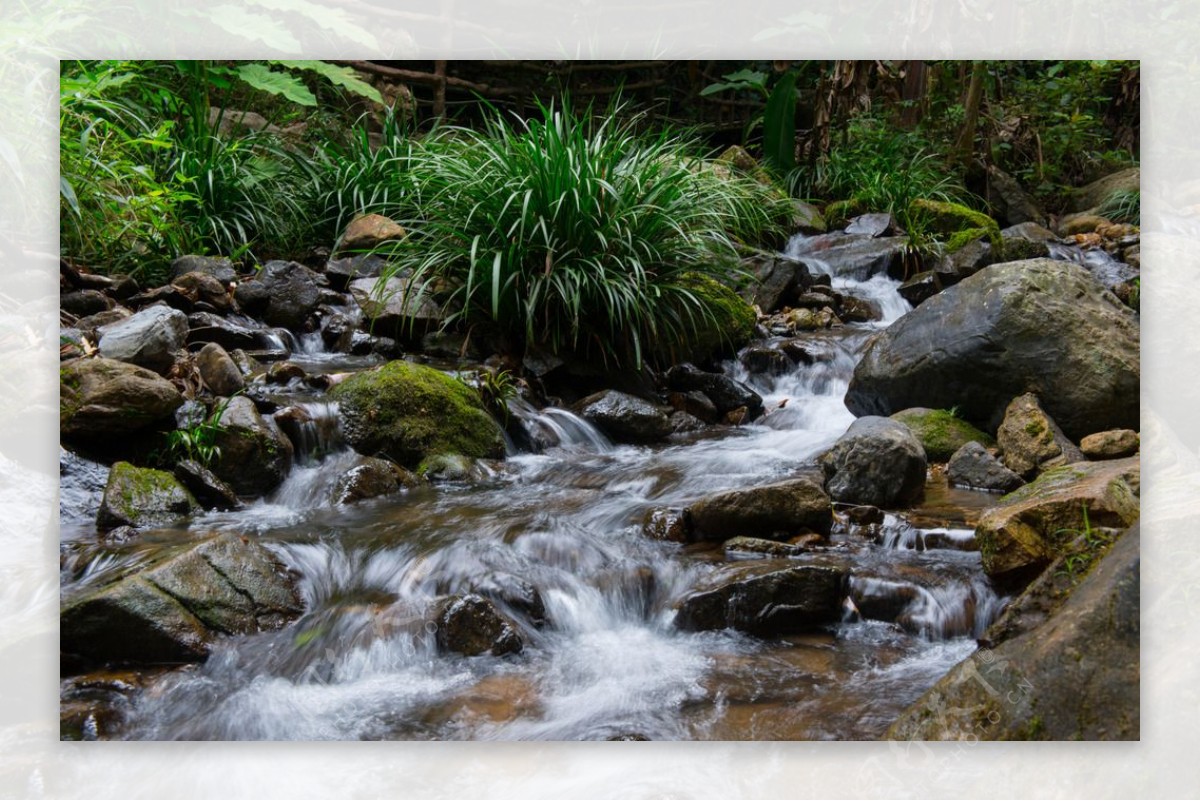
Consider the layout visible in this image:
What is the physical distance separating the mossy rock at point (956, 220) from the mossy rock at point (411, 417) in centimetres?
352

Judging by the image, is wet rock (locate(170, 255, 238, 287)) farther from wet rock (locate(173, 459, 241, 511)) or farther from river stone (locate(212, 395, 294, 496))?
wet rock (locate(173, 459, 241, 511))

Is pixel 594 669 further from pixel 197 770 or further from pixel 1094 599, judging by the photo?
pixel 1094 599

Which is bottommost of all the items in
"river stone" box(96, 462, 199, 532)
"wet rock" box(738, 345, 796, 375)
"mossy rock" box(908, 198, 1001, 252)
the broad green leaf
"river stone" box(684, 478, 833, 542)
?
"river stone" box(96, 462, 199, 532)

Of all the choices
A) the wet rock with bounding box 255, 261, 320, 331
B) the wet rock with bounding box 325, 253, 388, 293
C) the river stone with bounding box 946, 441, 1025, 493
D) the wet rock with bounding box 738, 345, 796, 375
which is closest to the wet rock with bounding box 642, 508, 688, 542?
the river stone with bounding box 946, 441, 1025, 493

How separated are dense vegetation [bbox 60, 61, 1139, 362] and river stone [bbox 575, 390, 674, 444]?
0.26 meters

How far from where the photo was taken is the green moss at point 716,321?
4.79 m

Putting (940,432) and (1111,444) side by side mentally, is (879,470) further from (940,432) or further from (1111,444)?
(1111,444)

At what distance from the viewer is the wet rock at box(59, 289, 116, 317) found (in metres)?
3.18

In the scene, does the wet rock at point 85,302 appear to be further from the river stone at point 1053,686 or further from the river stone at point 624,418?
the river stone at point 1053,686

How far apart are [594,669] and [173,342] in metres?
Result: 2.27

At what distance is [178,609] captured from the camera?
238cm

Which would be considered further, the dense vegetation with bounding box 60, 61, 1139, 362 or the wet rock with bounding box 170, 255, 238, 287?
the wet rock with bounding box 170, 255, 238, 287

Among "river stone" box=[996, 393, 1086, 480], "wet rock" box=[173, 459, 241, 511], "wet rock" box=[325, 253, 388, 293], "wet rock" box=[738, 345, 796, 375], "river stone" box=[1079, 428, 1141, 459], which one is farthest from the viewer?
"wet rock" box=[325, 253, 388, 293]

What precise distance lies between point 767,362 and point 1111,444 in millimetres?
1859
